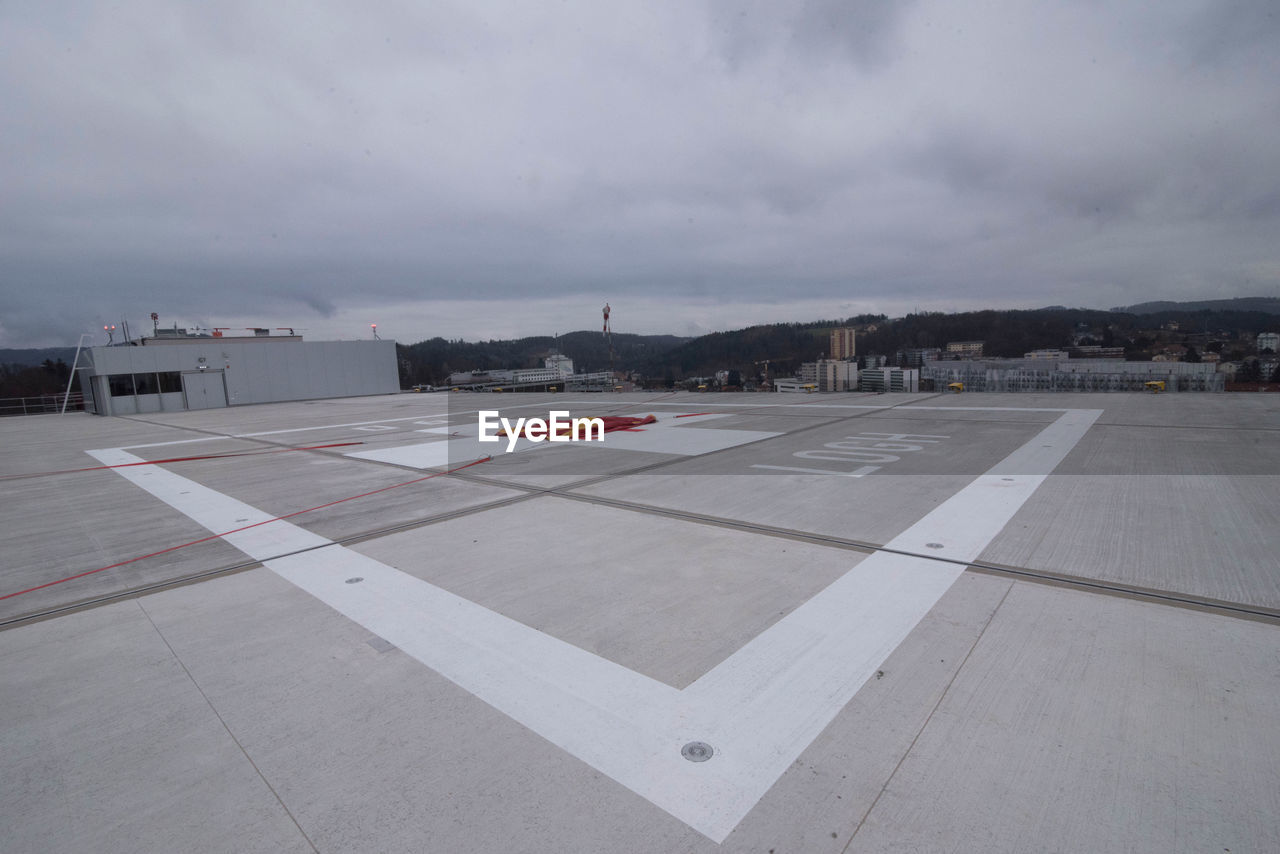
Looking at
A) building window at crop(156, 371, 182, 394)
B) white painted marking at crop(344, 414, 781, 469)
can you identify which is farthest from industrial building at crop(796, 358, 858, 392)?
building window at crop(156, 371, 182, 394)

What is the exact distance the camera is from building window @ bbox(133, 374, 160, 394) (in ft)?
85.7

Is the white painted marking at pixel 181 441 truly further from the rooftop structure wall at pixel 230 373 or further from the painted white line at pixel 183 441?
the rooftop structure wall at pixel 230 373

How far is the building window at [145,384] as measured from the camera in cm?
2612

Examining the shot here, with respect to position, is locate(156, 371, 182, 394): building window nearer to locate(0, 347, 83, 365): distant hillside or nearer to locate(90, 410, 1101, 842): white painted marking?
locate(0, 347, 83, 365): distant hillside

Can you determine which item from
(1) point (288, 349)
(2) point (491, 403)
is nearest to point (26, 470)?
(2) point (491, 403)

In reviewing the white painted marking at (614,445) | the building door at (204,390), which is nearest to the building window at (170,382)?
the building door at (204,390)

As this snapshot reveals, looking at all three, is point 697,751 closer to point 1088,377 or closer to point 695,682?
point 695,682

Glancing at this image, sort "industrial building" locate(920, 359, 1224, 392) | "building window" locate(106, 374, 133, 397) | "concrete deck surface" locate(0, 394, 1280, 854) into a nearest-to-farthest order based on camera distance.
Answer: "concrete deck surface" locate(0, 394, 1280, 854), "industrial building" locate(920, 359, 1224, 392), "building window" locate(106, 374, 133, 397)


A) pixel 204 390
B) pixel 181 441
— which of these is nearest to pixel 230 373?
pixel 204 390

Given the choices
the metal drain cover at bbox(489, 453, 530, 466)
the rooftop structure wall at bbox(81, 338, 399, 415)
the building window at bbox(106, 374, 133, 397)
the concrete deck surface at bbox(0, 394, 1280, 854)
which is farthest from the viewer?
the rooftop structure wall at bbox(81, 338, 399, 415)

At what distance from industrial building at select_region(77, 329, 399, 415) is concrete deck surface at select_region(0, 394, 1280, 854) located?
24190 millimetres

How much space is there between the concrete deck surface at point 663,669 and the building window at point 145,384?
24.3m

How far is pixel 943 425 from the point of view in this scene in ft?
38.9

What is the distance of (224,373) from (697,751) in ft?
111
